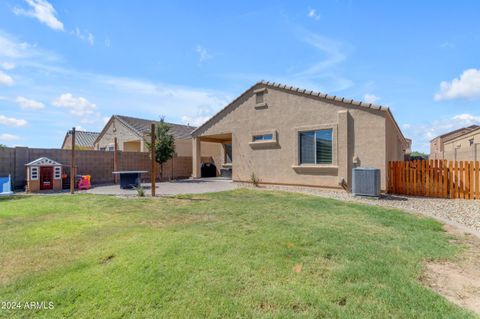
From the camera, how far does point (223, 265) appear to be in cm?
358

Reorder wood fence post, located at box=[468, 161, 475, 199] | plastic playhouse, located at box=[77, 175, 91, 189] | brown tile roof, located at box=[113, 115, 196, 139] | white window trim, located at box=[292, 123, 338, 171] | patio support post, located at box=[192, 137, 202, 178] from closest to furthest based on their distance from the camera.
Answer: wood fence post, located at box=[468, 161, 475, 199]
white window trim, located at box=[292, 123, 338, 171]
plastic playhouse, located at box=[77, 175, 91, 189]
patio support post, located at box=[192, 137, 202, 178]
brown tile roof, located at box=[113, 115, 196, 139]

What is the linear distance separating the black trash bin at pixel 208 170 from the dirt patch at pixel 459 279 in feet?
62.3

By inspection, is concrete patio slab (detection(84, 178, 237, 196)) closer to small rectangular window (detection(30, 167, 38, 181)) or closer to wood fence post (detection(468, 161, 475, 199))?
small rectangular window (detection(30, 167, 38, 181))

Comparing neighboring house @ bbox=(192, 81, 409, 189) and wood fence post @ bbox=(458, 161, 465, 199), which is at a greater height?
neighboring house @ bbox=(192, 81, 409, 189)

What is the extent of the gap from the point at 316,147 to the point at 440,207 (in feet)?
18.1

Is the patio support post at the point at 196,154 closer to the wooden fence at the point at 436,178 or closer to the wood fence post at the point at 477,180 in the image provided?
the wooden fence at the point at 436,178

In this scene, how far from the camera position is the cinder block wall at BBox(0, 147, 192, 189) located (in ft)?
45.7

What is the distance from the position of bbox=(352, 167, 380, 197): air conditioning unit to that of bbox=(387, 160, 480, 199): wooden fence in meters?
1.47

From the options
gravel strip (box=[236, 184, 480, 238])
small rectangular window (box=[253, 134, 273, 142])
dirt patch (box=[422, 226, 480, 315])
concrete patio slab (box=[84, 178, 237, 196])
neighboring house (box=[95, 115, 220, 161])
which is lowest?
dirt patch (box=[422, 226, 480, 315])

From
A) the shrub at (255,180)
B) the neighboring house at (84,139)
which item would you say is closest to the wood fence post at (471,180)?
the shrub at (255,180)

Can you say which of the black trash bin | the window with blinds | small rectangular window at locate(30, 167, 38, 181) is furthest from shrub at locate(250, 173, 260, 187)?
small rectangular window at locate(30, 167, 38, 181)

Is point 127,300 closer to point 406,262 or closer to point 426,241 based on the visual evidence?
point 406,262

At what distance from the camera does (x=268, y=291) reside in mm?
2930

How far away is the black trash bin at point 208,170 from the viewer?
2215 centimetres
